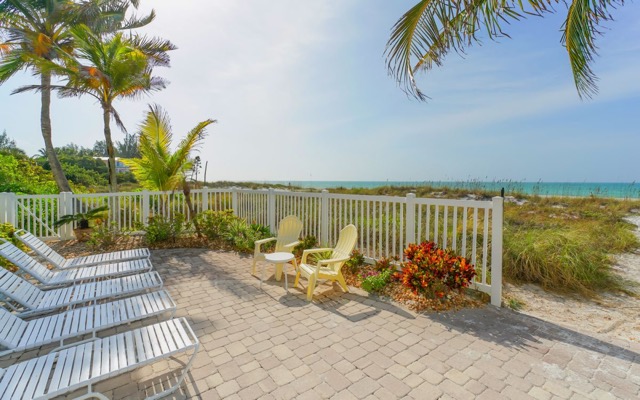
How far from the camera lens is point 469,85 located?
7.53 meters

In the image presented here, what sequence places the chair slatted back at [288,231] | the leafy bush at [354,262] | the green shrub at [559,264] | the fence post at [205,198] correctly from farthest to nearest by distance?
the fence post at [205,198], the chair slatted back at [288,231], the leafy bush at [354,262], the green shrub at [559,264]

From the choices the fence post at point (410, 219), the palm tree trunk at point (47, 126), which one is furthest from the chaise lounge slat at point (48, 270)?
the palm tree trunk at point (47, 126)

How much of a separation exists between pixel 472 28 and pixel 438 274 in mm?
3093

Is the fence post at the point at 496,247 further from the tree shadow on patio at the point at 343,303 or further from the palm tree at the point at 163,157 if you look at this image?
the palm tree at the point at 163,157

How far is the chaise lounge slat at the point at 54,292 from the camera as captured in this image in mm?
2838

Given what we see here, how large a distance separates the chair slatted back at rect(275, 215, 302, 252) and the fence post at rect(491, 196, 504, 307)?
3.19m

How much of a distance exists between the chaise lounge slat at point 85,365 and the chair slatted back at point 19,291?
1362mm

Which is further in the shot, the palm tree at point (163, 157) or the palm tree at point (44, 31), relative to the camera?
the palm tree at point (44, 31)

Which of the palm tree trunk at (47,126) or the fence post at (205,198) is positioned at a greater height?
the palm tree trunk at (47,126)

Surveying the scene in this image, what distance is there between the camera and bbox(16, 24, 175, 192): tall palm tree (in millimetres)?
8359

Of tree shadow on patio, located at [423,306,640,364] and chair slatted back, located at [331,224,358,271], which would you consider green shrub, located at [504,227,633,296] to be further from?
chair slatted back, located at [331,224,358,271]

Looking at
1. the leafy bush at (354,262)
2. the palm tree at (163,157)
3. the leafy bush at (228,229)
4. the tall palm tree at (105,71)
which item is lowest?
the leafy bush at (354,262)

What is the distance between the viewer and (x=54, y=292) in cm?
330

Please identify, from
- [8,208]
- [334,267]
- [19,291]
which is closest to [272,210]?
[334,267]
